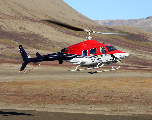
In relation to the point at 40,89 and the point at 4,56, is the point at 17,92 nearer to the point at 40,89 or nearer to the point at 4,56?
the point at 40,89

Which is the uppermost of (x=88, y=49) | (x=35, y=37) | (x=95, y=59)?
(x=35, y=37)

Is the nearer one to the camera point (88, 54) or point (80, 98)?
point (80, 98)

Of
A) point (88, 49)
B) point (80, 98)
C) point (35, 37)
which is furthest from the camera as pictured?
point (35, 37)

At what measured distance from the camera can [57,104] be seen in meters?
16.9

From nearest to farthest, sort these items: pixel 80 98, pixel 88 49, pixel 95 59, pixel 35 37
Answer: pixel 80 98 → pixel 88 49 → pixel 95 59 → pixel 35 37

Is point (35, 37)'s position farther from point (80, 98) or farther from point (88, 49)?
point (80, 98)

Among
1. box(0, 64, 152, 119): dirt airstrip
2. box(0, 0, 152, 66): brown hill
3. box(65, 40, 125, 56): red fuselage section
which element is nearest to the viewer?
box(0, 64, 152, 119): dirt airstrip

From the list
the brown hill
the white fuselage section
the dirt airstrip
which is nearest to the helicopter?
the white fuselage section

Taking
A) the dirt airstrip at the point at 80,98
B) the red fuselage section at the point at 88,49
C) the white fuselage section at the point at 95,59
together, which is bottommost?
the dirt airstrip at the point at 80,98

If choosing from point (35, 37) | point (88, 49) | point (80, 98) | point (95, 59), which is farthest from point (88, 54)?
point (35, 37)

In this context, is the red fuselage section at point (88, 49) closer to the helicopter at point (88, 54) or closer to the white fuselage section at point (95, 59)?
the helicopter at point (88, 54)

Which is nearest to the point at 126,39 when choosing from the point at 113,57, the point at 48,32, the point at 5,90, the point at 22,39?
the point at 48,32

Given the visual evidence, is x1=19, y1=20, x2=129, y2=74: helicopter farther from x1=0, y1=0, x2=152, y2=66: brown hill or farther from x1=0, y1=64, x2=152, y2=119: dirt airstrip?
x1=0, y1=0, x2=152, y2=66: brown hill

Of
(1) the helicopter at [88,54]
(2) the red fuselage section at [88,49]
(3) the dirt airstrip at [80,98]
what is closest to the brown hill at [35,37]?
(1) the helicopter at [88,54]
